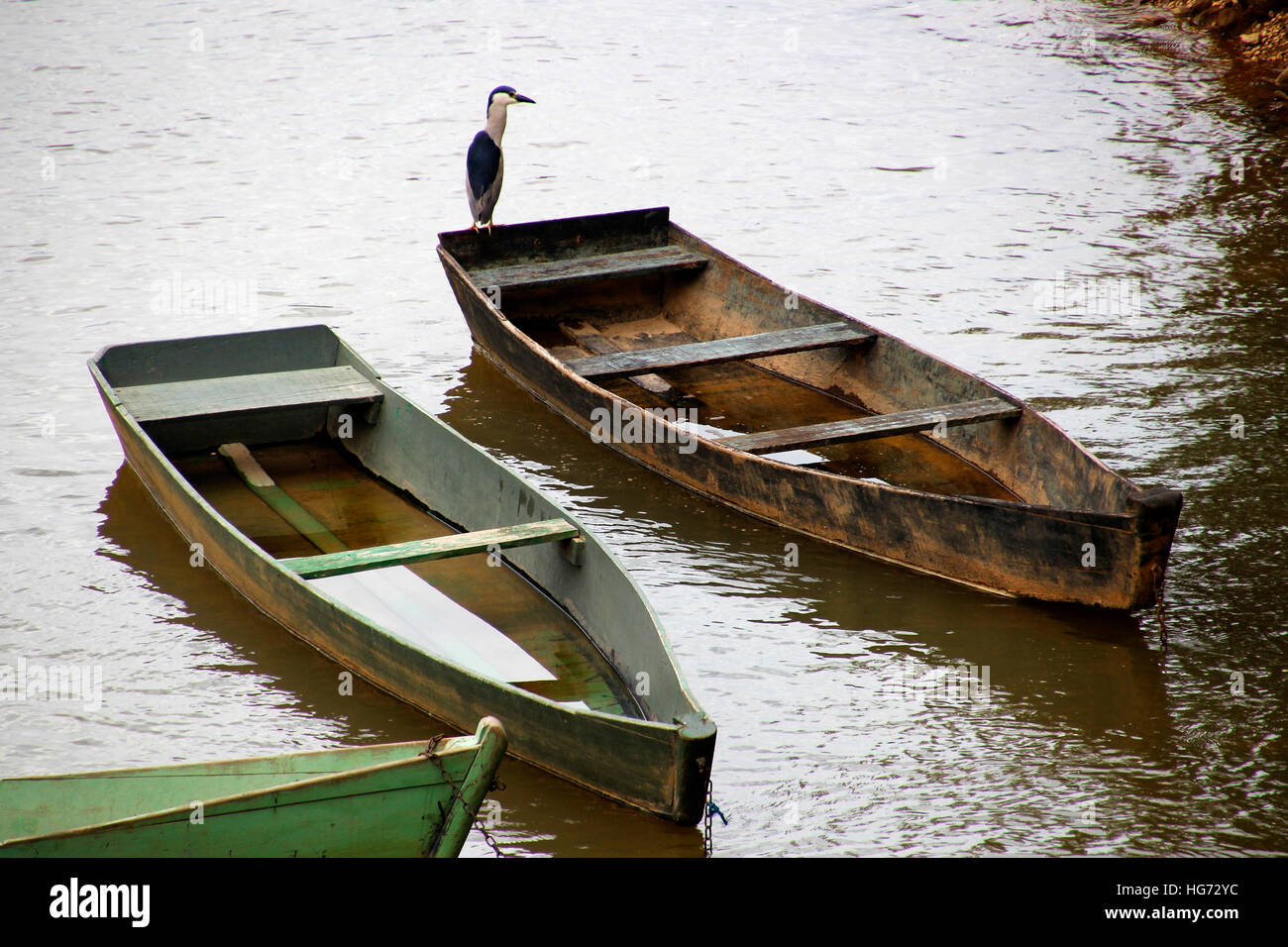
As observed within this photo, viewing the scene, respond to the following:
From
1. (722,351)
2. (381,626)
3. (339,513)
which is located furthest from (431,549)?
(722,351)

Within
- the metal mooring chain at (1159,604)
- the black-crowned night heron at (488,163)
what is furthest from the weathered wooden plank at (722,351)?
the metal mooring chain at (1159,604)

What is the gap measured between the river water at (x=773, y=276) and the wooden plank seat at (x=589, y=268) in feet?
2.13

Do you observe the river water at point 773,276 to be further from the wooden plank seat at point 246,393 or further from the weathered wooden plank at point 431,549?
the wooden plank seat at point 246,393

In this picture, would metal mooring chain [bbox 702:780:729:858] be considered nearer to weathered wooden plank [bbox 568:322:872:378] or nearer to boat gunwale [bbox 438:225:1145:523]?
boat gunwale [bbox 438:225:1145:523]

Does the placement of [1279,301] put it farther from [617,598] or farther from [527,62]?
[527,62]

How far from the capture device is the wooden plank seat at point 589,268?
8.12 metres

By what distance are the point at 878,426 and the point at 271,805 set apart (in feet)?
11.8

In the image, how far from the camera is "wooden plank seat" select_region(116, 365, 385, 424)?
650cm

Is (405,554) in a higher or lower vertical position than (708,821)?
higher

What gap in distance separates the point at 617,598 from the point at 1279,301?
19.7 feet

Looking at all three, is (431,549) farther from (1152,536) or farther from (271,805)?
(1152,536)

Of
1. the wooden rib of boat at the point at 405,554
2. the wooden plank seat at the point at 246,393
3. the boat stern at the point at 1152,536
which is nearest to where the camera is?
the wooden rib of boat at the point at 405,554

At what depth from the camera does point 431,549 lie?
535 cm

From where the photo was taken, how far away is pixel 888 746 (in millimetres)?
4879
